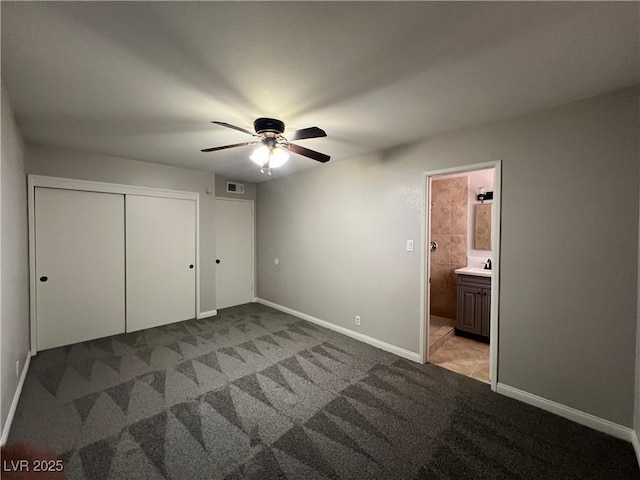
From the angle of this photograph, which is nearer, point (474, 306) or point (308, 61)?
point (308, 61)

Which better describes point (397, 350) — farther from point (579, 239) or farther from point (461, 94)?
point (461, 94)

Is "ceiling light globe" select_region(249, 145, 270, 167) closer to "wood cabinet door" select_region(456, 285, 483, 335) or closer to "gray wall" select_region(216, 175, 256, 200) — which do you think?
"gray wall" select_region(216, 175, 256, 200)

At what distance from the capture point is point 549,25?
1297mm

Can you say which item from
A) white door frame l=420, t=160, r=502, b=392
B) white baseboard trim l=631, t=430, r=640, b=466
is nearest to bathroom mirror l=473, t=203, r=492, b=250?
white door frame l=420, t=160, r=502, b=392

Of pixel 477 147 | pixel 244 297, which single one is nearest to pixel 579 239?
pixel 477 147

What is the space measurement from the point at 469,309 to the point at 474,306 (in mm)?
92

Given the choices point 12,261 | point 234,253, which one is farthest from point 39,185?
point 234,253

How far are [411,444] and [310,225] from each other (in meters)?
3.03

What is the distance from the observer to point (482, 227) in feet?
13.5

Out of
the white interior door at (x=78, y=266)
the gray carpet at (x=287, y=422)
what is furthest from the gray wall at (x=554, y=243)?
the white interior door at (x=78, y=266)

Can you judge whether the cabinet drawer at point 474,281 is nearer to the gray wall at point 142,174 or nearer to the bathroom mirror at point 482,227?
the bathroom mirror at point 482,227

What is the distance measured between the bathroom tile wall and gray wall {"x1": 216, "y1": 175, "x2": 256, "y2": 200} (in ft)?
11.2

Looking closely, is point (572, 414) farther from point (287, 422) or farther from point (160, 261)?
point (160, 261)

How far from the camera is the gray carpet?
1.63m
